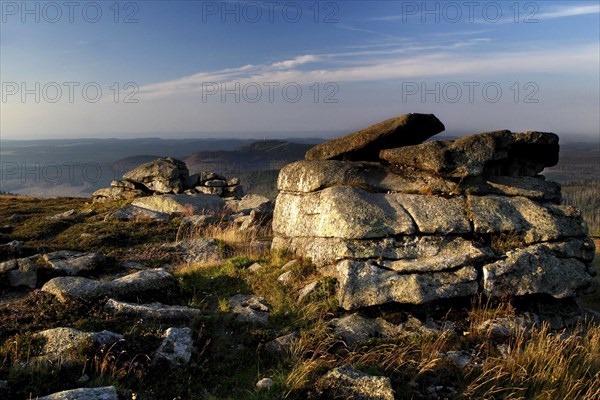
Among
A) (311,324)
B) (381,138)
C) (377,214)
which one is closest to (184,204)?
(381,138)

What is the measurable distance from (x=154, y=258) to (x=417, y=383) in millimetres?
13798

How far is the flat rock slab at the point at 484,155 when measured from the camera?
13.4 meters

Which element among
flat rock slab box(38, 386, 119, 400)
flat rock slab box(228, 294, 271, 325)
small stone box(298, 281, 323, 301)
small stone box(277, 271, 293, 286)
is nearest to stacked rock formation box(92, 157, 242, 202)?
small stone box(277, 271, 293, 286)

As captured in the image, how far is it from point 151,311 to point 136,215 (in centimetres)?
2137

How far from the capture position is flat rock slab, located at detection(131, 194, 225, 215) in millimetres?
34531

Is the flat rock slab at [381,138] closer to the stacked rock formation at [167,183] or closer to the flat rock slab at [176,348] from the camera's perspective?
the flat rock slab at [176,348]

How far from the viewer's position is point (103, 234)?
925 inches

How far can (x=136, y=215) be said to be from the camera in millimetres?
30016

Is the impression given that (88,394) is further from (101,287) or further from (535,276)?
(535,276)

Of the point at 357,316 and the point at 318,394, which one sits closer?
the point at 318,394

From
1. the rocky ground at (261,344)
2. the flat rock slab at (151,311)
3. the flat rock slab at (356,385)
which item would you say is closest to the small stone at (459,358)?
the rocky ground at (261,344)

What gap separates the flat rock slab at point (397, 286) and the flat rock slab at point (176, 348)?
4.20 m

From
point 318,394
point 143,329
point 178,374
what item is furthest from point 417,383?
point 143,329

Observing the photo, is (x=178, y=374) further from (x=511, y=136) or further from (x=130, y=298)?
(x=511, y=136)
